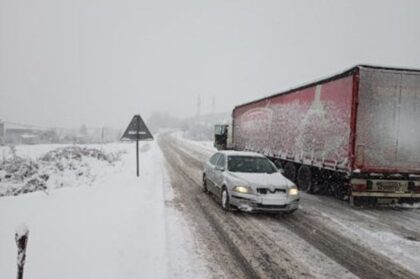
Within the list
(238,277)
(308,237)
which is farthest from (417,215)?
(238,277)

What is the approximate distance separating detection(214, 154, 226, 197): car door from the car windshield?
0.71 ft

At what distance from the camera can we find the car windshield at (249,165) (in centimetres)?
1006

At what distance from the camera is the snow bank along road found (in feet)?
17.3

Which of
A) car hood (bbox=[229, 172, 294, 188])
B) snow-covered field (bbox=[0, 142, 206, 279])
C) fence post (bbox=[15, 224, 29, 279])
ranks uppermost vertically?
fence post (bbox=[15, 224, 29, 279])

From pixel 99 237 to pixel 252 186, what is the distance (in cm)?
385

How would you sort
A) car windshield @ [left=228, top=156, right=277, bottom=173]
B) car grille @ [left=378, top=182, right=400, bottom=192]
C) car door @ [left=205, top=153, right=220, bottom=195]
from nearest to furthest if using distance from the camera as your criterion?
car windshield @ [left=228, top=156, right=277, bottom=173]
car grille @ [left=378, top=182, right=400, bottom=192]
car door @ [left=205, top=153, right=220, bottom=195]

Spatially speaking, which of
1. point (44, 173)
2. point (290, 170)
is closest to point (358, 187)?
point (290, 170)

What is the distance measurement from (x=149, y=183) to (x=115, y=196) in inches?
117

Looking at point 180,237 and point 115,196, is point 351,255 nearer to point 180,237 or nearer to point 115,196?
point 180,237

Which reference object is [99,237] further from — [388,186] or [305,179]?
[305,179]

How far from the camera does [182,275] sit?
15.8 feet

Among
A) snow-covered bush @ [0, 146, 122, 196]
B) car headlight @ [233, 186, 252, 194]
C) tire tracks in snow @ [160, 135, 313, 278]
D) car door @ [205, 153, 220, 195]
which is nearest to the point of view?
tire tracks in snow @ [160, 135, 313, 278]

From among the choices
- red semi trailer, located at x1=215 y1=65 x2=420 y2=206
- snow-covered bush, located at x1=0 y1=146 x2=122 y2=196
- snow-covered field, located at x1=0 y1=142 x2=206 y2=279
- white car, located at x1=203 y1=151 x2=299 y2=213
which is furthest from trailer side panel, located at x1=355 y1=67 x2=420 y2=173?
snow-covered bush, located at x1=0 y1=146 x2=122 y2=196

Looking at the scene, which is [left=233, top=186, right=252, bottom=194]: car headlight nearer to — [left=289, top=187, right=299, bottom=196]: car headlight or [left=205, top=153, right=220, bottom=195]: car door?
[left=289, top=187, right=299, bottom=196]: car headlight
